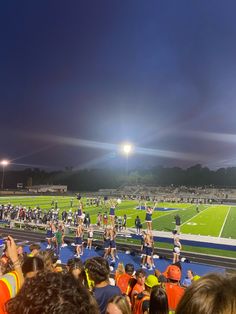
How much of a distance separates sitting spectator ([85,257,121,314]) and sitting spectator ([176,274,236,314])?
9.14 ft

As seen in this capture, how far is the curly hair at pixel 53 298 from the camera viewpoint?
1.54m

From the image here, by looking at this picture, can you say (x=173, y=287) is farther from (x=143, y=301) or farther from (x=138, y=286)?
(x=138, y=286)

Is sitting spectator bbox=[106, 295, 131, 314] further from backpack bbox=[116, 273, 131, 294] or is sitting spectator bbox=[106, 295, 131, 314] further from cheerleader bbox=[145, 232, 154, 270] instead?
cheerleader bbox=[145, 232, 154, 270]

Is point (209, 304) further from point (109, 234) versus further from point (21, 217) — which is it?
point (21, 217)

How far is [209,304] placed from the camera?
54.2 inches

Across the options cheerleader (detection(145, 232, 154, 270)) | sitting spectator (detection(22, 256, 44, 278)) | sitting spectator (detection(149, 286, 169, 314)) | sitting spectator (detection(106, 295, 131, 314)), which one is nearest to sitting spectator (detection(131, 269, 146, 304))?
sitting spectator (detection(149, 286, 169, 314))

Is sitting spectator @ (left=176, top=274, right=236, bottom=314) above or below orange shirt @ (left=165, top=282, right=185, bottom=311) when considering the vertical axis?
above

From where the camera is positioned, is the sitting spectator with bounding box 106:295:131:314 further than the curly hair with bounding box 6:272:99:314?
Yes

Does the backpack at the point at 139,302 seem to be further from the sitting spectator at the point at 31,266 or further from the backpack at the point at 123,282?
the sitting spectator at the point at 31,266

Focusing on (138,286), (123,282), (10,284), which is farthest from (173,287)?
(10,284)

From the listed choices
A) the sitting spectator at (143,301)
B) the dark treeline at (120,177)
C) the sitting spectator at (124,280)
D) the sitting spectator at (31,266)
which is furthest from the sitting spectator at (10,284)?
the dark treeline at (120,177)

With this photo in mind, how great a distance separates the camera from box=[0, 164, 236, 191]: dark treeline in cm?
12340

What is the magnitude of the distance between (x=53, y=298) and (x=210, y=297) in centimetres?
77

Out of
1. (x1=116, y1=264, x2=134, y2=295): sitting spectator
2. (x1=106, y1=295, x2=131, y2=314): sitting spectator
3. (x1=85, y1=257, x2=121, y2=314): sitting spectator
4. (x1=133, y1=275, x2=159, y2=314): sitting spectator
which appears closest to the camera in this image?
(x1=106, y1=295, x2=131, y2=314): sitting spectator
